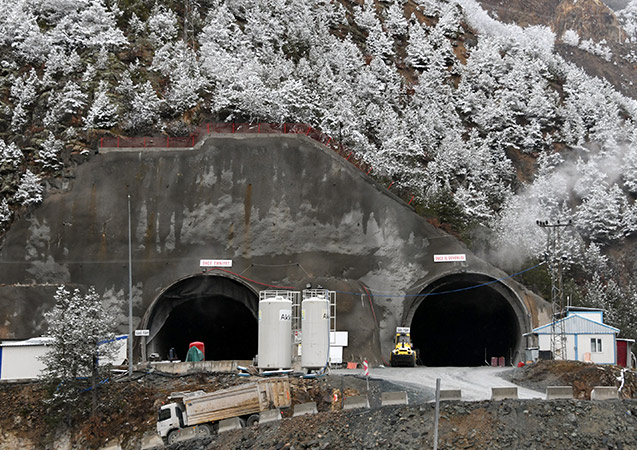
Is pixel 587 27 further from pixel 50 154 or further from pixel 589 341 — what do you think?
pixel 50 154

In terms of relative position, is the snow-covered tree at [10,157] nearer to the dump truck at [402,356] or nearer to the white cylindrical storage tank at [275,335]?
the white cylindrical storage tank at [275,335]

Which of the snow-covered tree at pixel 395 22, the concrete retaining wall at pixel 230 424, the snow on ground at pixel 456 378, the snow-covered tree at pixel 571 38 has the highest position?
the snow-covered tree at pixel 571 38

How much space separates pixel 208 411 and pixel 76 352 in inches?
344

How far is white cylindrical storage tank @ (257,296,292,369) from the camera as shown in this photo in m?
32.5

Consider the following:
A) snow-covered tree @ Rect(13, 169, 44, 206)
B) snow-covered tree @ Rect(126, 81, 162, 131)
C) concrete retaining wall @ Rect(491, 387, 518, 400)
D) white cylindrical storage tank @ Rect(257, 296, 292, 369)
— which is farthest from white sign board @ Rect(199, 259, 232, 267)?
concrete retaining wall @ Rect(491, 387, 518, 400)

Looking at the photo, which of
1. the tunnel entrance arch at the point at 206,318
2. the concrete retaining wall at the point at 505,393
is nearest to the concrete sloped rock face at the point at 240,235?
the tunnel entrance arch at the point at 206,318

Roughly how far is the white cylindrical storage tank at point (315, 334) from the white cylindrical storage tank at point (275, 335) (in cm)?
74

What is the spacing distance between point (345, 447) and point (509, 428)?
188 inches

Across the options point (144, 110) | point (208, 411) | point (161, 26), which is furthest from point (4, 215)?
point (208, 411)

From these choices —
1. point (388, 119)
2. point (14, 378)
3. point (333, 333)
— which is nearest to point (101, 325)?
point (14, 378)

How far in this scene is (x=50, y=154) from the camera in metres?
42.7

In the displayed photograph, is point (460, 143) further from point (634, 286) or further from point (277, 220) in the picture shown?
point (277, 220)

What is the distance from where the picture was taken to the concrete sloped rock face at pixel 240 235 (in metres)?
40.7

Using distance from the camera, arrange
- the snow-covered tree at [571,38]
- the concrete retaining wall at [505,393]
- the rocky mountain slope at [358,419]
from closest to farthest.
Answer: the rocky mountain slope at [358,419]
the concrete retaining wall at [505,393]
the snow-covered tree at [571,38]
